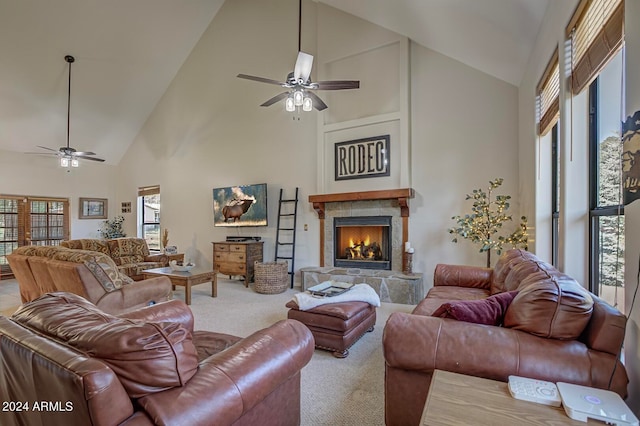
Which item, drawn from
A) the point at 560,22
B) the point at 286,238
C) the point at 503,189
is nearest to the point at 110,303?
the point at 286,238

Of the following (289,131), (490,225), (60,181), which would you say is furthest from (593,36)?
(60,181)

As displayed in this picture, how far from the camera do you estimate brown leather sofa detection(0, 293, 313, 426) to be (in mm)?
969

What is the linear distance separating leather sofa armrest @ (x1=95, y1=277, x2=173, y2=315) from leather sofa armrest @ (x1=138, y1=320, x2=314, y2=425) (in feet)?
7.47

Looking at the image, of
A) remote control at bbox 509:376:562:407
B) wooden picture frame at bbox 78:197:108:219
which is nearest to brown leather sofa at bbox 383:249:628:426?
remote control at bbox 509:376:562:407

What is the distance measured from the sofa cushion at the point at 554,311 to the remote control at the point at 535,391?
0.31 metres

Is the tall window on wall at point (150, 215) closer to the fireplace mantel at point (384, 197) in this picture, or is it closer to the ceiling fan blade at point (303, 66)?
the fireplace mantel at point (384, 197)

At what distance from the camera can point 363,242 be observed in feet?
18.4

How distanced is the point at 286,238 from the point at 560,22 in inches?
196

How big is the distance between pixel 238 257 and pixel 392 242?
9.66ft

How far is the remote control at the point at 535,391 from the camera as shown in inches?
46.5

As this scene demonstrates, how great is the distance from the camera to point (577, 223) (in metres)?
2.40

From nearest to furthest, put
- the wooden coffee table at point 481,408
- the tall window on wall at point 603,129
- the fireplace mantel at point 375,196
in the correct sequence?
the wooden coffee table at point 481,408 < the tall window on wall at point 603,129 < the fireplace mantel at point 375,196

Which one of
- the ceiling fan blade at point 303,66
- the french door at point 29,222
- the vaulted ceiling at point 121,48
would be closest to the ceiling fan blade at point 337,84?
the ceiling fan blade at point 303,66

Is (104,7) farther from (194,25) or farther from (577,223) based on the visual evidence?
(577,223)
